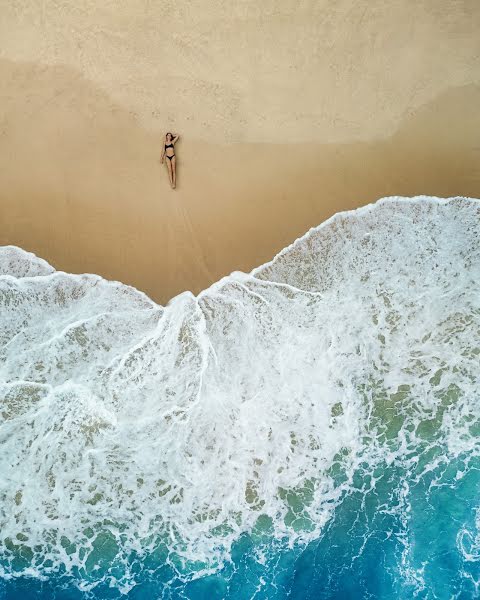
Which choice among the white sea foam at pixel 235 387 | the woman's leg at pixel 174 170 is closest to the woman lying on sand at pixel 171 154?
the woman's leg at pixel 174 170

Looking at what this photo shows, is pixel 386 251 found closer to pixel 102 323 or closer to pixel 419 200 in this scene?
pixel 419 200

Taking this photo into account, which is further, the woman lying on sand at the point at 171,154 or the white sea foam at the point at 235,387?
the woman lying on sand at the point at 171,154

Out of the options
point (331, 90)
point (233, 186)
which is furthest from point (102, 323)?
point (331, 90)

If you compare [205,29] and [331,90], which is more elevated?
[205,29]

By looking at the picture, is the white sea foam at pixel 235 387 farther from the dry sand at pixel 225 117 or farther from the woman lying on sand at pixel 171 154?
the woman lying on sand at pixel 171 154

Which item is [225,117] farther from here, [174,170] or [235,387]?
[235,387]

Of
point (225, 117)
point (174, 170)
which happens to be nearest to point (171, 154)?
point (174, 170)
